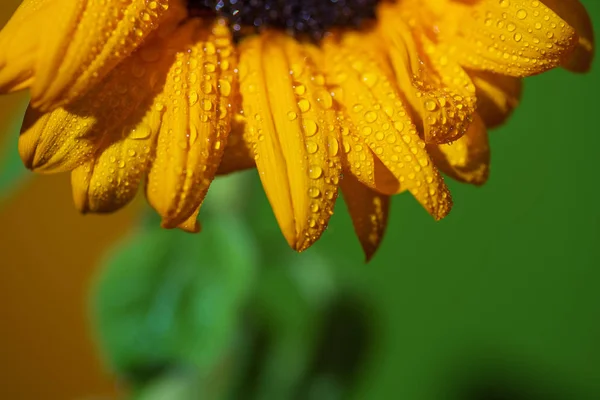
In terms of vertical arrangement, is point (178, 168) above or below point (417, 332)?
above

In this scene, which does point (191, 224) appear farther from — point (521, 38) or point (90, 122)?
point (521, 38)

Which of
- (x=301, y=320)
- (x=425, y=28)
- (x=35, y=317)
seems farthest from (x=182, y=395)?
(x=425, y=28)

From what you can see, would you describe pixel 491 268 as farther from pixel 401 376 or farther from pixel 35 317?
pixel 35 317

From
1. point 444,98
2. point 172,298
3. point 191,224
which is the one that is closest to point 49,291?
point 172,298

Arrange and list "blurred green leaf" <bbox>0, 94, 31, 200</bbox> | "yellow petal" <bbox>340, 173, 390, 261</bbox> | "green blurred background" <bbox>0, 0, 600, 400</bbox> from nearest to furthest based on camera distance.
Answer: "yellow petal" <bbox>340, 173, 390, 261</bbox> < "blurred green leaf" <bbox>0, 94, 31, 200</bbox> < "green blurred background" <bbox>0, 0, 600, 400</bbox>

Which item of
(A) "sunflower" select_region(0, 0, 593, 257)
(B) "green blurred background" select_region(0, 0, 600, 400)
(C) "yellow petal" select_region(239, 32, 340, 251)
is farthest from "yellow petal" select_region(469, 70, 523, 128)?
(B) "green blurred background" select_region(0, 0, 600, 400)

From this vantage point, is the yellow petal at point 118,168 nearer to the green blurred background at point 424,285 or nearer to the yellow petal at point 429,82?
the yellow petal at point 429,82

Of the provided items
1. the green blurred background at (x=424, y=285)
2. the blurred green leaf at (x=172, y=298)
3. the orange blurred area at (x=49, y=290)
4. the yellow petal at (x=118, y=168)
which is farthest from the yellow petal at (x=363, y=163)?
the orange blurred area at (x=49, y=290)

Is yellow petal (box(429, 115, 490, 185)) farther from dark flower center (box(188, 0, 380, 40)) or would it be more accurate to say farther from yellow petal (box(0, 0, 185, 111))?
yellow petal (box(0, 0, 185, 111))
